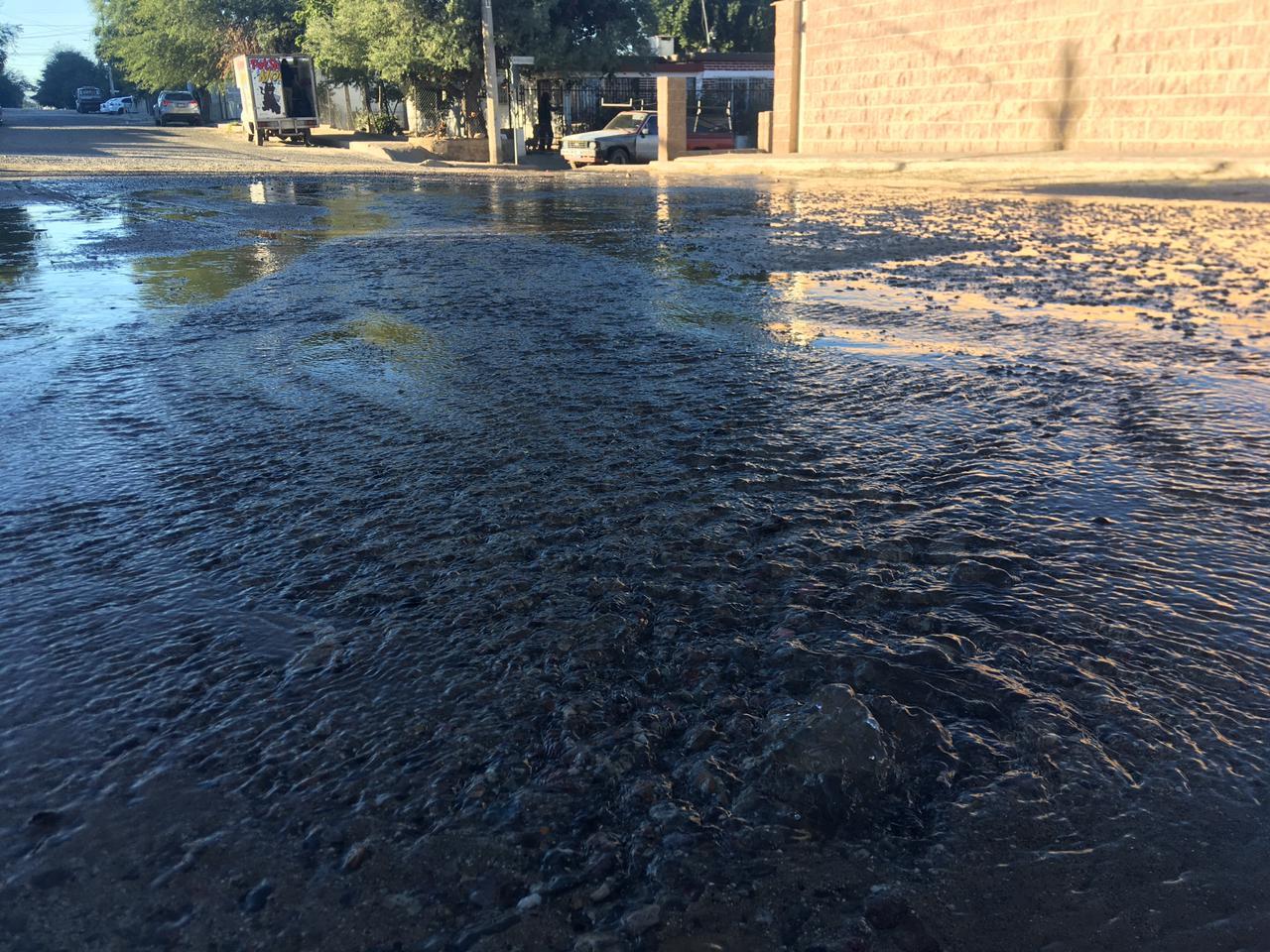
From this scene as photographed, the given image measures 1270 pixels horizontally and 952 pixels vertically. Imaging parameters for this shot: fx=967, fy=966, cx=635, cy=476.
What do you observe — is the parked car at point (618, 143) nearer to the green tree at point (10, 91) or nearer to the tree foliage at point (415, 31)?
the tree foliage at point (415, 31)

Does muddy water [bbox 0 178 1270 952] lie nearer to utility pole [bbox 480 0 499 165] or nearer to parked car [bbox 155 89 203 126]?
utility pole [bbox 480 0 499 165]

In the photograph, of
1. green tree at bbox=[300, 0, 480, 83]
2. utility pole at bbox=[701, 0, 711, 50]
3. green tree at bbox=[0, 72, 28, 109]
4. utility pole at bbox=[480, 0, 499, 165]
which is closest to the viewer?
utility pole at bbox=[480, 0, 499, 165]

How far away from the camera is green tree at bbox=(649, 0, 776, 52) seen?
56866 millimetres

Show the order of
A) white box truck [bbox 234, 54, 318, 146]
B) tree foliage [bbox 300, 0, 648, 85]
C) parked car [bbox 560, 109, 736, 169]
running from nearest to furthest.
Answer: parked car [bbox 560, 109, 736, 169], tree foliage [bbox 300, 0, 648, 85], white box truck [bbox 234, 54, 318, 146]

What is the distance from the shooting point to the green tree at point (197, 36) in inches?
1955

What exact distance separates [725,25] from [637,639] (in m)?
61.7

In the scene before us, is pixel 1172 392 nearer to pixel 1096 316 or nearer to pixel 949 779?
pixel 1096 316

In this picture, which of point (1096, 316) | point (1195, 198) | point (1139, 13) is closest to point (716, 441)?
point (1096, 316)

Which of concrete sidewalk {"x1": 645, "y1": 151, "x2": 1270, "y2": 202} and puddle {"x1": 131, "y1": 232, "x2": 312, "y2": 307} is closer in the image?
puddle {"x1": 131, "y1": 232, "x2": 312, "y2": 307}

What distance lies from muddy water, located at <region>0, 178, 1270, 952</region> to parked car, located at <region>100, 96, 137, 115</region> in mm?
89980

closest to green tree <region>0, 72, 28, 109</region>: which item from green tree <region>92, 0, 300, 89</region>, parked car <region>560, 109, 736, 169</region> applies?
green tree <region>92, 0, 300, 89</region>

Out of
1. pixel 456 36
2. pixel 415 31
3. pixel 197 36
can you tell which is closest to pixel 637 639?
pixel 456 36

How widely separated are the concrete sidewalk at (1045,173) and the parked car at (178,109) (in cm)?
4065

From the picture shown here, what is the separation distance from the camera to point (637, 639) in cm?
246
